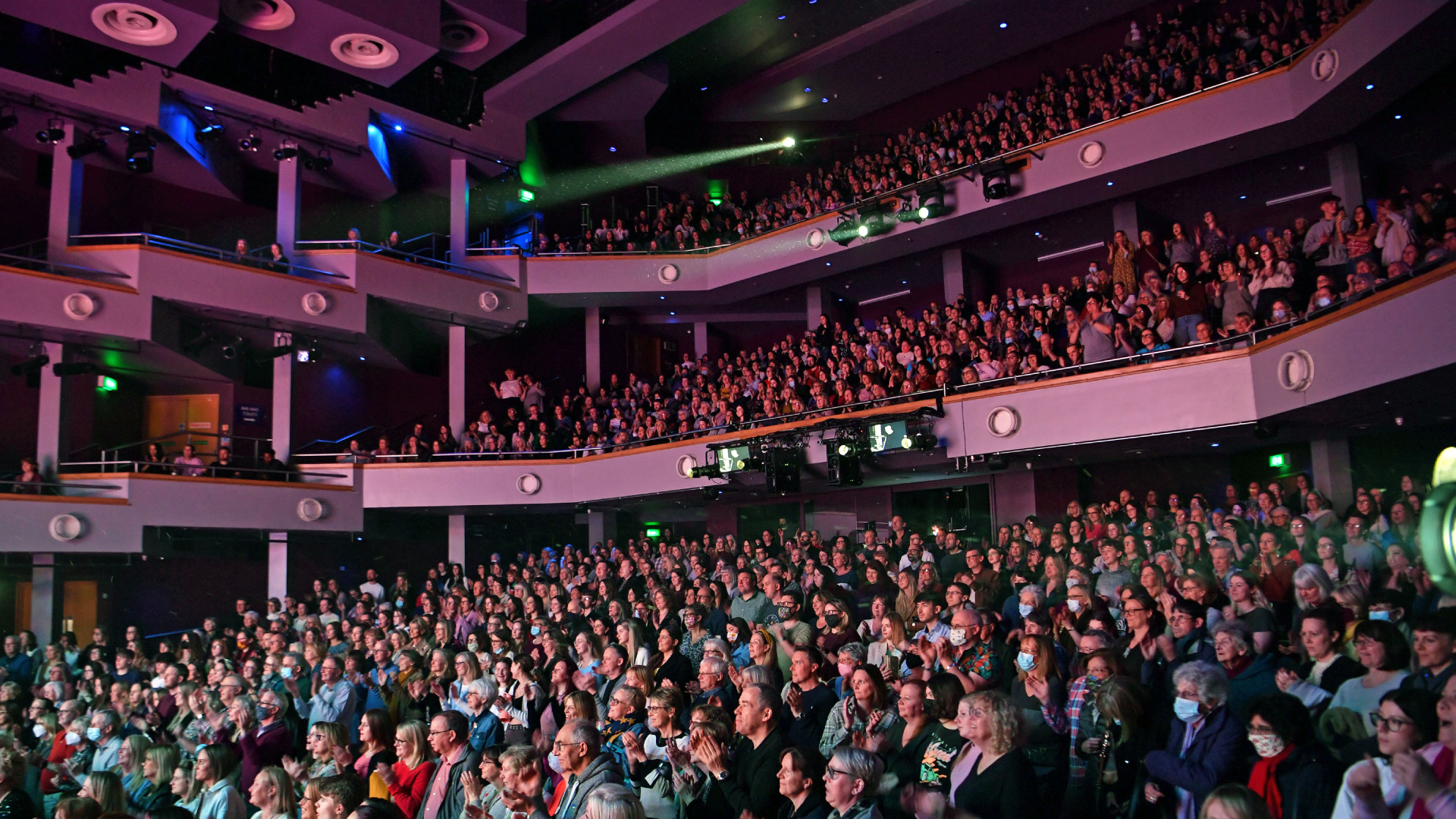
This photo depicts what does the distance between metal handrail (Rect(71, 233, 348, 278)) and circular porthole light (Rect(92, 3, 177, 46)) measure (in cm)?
254

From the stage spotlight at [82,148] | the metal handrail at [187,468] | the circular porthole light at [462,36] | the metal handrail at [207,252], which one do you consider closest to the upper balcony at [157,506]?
the metal handrail at [187,468]

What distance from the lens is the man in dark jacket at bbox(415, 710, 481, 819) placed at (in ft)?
14.9

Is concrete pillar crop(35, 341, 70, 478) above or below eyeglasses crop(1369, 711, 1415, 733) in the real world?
above

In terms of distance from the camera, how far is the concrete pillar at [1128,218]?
44.7 ft

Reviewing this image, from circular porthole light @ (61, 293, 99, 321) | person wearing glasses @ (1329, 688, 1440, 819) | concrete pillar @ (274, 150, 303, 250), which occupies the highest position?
concrete pillar @ (274, 150, 303, 250)

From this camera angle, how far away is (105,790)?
14.9 feet

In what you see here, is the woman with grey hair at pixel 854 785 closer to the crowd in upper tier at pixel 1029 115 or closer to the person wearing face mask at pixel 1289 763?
the person wearing face mask at pixel 1289 763

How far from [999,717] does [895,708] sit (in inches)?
48.1

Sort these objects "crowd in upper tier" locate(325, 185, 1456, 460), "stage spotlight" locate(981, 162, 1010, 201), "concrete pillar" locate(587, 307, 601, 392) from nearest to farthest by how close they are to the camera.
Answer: "crowd in upper tier" locate(325, 185, 1456, 460), "stage spotlight" locate(981, 162, 1010, 201), "concrete pillar" locate(587, 307, 601, 392)

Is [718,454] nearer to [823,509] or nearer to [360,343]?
[823,509]

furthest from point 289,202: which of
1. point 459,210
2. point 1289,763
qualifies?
point 1289,763

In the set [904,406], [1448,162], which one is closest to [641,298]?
[904,406]

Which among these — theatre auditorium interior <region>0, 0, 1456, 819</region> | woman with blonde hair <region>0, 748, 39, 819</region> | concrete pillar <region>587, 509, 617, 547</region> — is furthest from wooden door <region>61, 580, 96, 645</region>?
woman with blonde hair <region>0, 748, 39, 819</region>

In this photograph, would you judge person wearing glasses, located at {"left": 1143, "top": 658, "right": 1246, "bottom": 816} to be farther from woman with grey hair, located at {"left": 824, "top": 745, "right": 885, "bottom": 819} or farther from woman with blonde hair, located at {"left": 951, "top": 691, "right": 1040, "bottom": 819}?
woman with grey hair, located at {"left": 824, "top": 745, "right": 885, "bottom": 819}
